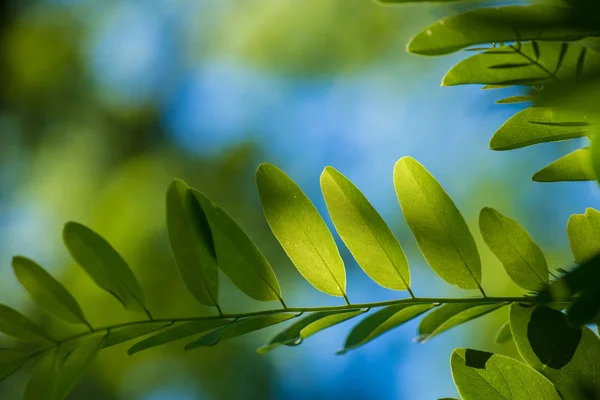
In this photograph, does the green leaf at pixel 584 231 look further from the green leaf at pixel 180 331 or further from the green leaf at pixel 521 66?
the green leaf at pixel 180 331

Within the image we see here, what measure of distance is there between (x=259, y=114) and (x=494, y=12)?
4.74m

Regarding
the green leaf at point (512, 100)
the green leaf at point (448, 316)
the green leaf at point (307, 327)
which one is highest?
the green leaf at point (512, 100)

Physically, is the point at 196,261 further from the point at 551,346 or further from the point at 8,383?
the point at 8,383

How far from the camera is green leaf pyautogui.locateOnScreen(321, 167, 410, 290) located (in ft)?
1.48

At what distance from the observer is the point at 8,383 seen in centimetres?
389

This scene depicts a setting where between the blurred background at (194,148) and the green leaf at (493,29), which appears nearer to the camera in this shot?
the green leaf at (493,29)

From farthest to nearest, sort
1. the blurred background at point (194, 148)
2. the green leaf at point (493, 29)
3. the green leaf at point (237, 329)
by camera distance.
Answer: the blurred background at point (194, 148)
the green leaf at point (237, 329)
the green leaf at point (493, 29)

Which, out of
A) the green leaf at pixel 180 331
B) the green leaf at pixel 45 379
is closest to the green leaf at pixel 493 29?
the green leaf at pixel 180 331

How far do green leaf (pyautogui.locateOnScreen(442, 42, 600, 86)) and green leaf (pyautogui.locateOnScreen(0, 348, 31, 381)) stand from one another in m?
0.39

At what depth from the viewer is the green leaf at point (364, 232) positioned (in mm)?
452

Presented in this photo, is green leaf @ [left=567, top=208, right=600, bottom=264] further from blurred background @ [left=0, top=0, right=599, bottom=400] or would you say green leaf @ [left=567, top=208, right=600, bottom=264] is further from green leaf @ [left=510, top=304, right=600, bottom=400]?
blurred background @ [left=0, top=0, right=599, bottom=400]

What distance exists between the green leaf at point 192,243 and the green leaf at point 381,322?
0.13 m

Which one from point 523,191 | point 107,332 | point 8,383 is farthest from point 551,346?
point 8,383

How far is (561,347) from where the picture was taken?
0.38 metres
